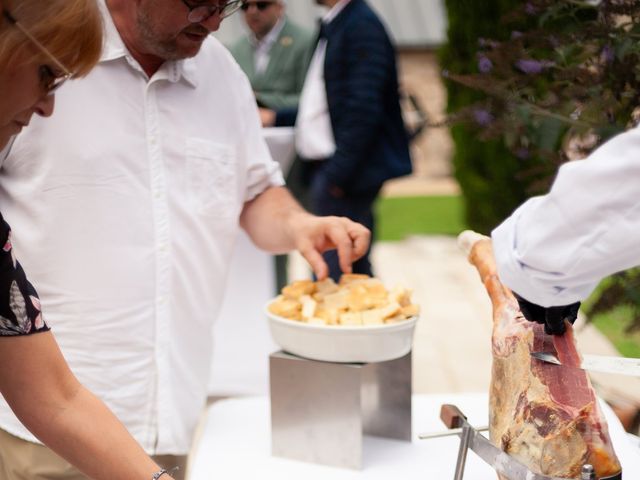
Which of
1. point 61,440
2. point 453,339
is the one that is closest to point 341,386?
point 61,440

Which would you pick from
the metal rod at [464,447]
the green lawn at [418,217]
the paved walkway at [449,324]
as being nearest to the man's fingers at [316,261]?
the metal rod at [464,447]

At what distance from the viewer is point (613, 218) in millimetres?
940

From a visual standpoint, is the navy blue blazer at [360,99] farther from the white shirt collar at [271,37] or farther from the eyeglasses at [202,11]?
the eyeglasses at [202,11]

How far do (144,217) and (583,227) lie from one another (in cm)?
117

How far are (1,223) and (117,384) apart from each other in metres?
0.64

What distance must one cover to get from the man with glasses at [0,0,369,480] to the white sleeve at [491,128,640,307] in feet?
3.06

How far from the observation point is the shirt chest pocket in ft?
6.61

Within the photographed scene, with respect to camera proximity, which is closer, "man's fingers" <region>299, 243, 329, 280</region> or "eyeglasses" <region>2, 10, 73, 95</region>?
"eyeglasses" <region>2, 10, 73, 95</region>

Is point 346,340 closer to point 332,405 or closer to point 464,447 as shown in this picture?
point 332,405

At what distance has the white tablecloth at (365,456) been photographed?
165 centimetres

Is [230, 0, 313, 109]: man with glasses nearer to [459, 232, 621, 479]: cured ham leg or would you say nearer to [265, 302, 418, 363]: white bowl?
[265, 302, 418, 363]: white bowl

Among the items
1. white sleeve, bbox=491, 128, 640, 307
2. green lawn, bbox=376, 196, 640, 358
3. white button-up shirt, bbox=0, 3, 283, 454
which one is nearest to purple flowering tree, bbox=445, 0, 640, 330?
white button-up shirt, bbox=0, 3, 283, 454

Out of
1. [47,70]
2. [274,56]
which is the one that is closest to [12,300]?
[47,70]

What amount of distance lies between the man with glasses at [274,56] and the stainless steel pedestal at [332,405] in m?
2.87
